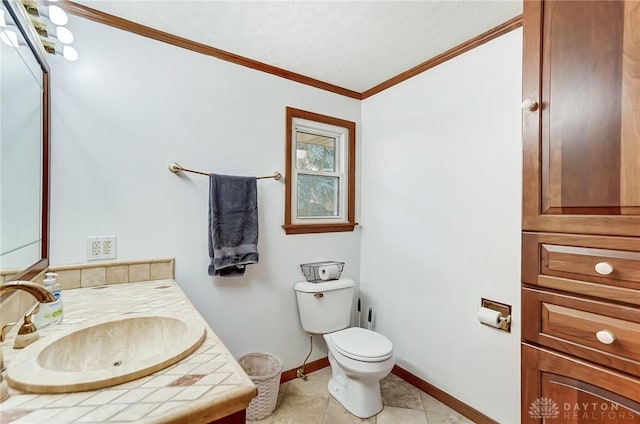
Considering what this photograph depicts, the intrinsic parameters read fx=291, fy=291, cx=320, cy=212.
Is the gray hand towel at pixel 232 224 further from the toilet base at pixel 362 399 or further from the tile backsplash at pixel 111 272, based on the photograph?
the toilet base at pixel 362 399

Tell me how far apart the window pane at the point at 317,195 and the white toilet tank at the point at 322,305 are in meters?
0.55

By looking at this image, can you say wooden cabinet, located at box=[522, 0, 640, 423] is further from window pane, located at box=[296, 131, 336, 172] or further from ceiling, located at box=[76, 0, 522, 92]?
window pane, located at box=[296, 131, 336, 172]

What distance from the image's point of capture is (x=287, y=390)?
1.96 metres

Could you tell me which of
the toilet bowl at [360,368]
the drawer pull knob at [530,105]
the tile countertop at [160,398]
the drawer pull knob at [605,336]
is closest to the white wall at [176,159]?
the toilet bowl at [360,368]

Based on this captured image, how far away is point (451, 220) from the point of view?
1.79 m

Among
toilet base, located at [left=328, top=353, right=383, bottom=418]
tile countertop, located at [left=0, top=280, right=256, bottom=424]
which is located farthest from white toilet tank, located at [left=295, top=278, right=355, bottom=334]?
tile countertop, located at [left=0, top=280, right=256, bottom=424]

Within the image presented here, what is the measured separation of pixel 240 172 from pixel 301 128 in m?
0.61

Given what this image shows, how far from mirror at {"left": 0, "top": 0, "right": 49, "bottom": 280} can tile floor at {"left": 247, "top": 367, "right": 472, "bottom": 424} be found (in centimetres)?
144

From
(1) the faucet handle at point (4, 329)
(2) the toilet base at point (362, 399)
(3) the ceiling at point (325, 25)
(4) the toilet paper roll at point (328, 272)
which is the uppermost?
(3) the ceiling at point (325, 25)

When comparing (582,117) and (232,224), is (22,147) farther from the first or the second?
(582,117)

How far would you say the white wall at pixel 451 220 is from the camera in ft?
4.99

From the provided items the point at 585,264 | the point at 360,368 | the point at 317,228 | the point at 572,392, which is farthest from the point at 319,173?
the point at 572,392

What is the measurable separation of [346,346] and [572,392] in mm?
1107

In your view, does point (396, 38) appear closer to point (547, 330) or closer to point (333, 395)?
point (547, 330)
